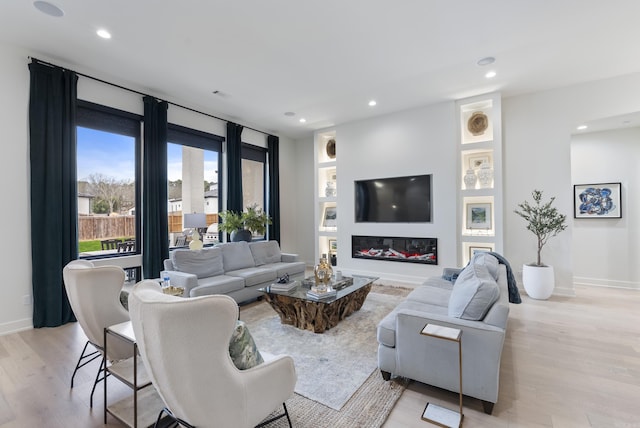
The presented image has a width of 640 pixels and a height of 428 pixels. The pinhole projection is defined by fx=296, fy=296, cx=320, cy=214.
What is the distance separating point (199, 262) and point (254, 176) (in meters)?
3.20

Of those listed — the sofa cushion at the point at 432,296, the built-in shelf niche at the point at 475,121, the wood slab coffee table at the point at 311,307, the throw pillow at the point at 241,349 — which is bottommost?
the wood slab coffee table at the point at 311,307

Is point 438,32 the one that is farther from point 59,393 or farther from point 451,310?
point 59,393

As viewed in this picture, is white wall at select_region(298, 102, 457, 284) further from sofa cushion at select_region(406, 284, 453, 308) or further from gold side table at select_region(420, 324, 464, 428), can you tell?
gold side table at select_region(420, 324, 464, 428)

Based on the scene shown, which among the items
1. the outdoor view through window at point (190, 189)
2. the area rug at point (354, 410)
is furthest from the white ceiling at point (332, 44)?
the area rug at point (354, 410)

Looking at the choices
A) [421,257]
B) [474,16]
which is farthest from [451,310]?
[421,257]

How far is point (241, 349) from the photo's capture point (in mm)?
1499

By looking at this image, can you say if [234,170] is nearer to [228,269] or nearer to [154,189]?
[154,189]

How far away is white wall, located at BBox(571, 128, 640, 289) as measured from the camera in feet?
16.5

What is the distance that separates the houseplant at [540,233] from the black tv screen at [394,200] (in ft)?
5.17

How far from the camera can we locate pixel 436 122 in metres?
5.50

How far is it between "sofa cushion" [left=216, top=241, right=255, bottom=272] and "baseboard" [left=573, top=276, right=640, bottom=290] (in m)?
5.95

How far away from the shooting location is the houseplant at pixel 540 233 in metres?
4.52

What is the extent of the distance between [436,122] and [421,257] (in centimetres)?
255

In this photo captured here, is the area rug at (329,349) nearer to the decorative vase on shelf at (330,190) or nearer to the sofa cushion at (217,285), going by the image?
the sofa cushion at (217,285)
